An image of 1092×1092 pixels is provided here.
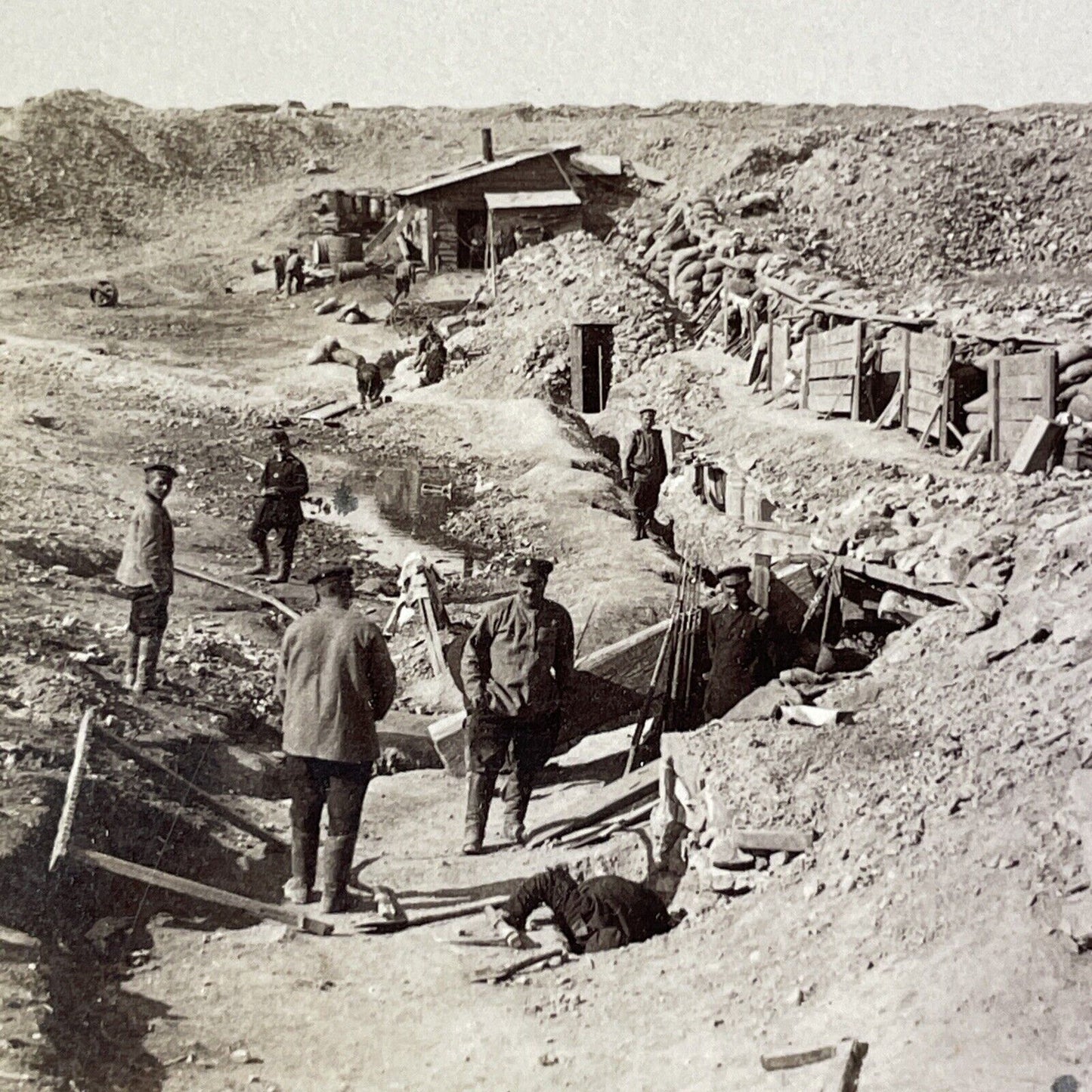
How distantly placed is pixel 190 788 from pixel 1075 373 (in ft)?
23.3

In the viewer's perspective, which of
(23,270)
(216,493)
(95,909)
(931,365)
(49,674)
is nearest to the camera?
(95,909)

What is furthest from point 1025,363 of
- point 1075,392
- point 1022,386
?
point 1075,392

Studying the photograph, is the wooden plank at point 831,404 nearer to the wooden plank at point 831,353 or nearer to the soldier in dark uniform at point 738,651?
the wooden plank at point 831,353

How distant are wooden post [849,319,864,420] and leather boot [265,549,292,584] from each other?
20.4 feet

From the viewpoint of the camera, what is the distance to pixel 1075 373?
9203 millimetres

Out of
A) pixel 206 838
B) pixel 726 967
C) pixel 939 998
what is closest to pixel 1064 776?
pixel 939 998

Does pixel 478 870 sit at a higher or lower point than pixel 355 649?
lower

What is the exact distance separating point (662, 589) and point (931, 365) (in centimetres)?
391

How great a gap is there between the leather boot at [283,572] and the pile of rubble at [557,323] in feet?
26.7

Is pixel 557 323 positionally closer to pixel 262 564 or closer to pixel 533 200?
pixel 533 200

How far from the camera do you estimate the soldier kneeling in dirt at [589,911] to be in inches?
187

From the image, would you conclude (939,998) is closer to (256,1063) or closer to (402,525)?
(256,1063)

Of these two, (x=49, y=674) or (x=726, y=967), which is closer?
(x=726, y=967)

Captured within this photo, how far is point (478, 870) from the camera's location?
5719mm
